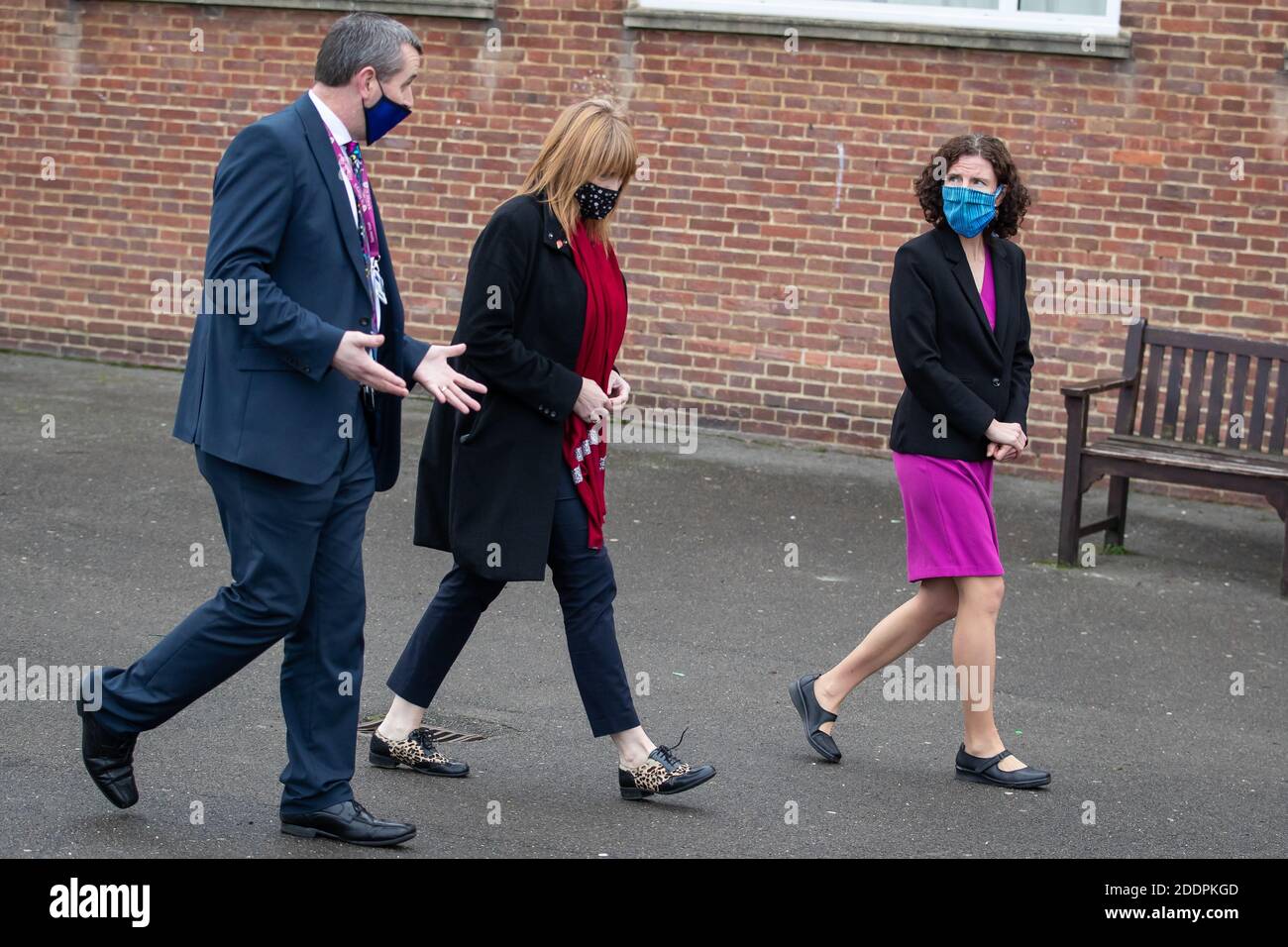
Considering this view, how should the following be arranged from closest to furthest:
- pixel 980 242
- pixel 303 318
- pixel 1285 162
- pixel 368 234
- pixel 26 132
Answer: pixel 303 318 < pixel 368 234 < pixel 980 242 < pixel 1285 162 < pixel 26 132

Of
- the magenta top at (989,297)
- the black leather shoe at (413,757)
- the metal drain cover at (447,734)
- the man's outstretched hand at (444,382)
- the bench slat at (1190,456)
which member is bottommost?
the metal drain cover at (447,734)

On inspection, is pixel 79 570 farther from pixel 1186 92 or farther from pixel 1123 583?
pixel 1186 92

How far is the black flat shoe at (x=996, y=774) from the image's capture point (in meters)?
5.24

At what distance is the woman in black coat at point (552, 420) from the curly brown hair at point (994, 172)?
3.63 feet

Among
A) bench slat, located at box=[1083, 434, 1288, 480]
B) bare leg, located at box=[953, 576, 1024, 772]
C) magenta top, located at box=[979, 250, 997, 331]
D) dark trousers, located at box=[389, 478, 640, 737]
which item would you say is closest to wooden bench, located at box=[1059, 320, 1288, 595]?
bench slat, located at box=[1083, 434, 1288, 480]

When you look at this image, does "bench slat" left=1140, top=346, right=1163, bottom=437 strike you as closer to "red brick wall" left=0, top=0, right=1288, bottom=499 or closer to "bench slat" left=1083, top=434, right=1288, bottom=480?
"bench slat" left=1083, top=434, right=1288, bottom=480

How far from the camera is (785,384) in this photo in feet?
34.3

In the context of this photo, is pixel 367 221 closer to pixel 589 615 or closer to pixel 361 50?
pixel 361 50

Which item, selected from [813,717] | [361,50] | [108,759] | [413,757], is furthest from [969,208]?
[108,759]

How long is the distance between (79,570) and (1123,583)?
459 cm

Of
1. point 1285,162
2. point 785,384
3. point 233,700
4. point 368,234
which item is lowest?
Result: point 233,700

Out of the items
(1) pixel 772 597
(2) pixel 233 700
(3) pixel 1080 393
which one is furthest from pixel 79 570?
(3) pixel 1080 393

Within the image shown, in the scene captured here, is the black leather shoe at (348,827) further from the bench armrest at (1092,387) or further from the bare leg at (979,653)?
Answer: the bench armrest at (1092,387)

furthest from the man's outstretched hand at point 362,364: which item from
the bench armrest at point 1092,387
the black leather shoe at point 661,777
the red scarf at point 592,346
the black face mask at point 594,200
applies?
the bench armrest at point 1092,387
